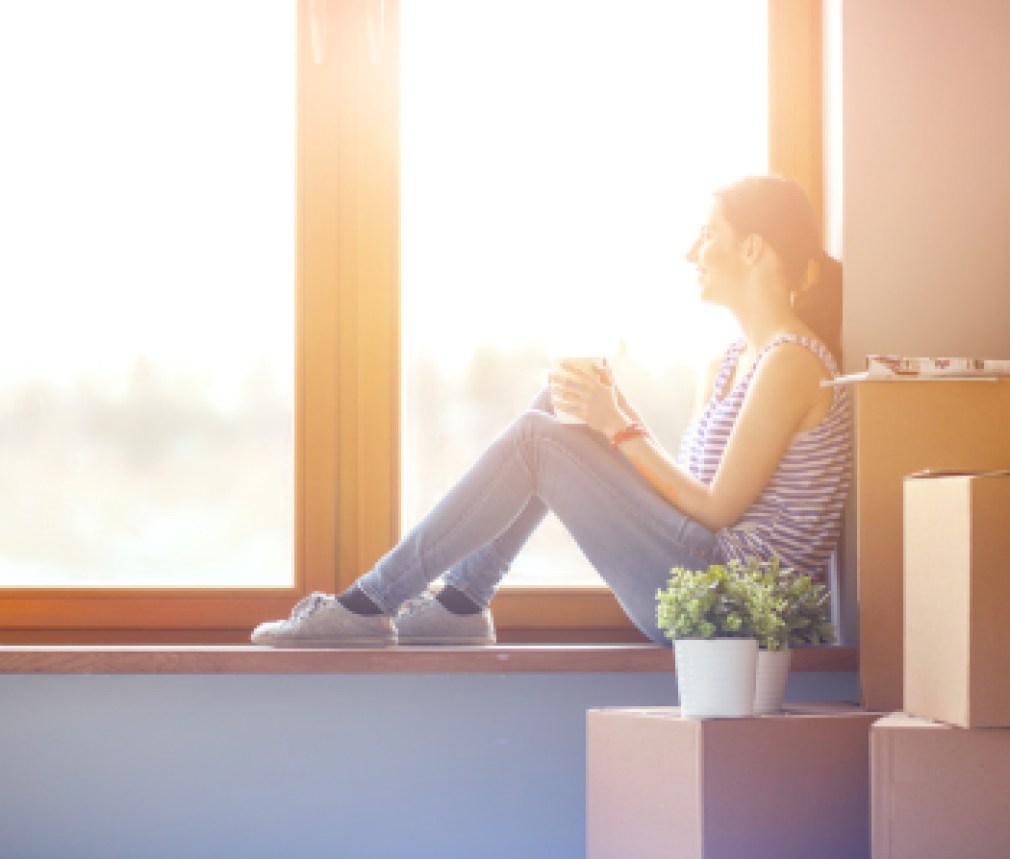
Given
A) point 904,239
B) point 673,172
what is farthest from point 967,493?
point 673,172

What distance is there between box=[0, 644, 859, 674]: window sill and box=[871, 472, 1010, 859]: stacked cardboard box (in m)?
0.57

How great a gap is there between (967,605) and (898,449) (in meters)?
0.40

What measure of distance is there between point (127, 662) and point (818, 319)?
1.20 m

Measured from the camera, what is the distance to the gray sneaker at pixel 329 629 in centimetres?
205

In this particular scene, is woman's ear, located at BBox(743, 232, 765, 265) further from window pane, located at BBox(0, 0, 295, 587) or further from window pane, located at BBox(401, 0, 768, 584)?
window pane, located at BBox(0, 0, 295, 587)

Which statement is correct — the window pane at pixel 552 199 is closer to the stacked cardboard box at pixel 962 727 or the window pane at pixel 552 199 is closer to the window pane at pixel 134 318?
the window pane at pixel 134 318

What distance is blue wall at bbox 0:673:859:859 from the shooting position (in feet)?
7.00

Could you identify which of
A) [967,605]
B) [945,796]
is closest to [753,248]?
[967,605]

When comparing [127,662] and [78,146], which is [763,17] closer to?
[78,146]

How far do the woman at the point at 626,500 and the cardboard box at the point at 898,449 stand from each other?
0.62 feet

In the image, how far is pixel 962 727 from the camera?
4.91 ft

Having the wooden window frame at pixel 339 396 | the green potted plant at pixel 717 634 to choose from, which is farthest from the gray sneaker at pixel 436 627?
the green potted plant at pixel 717 634

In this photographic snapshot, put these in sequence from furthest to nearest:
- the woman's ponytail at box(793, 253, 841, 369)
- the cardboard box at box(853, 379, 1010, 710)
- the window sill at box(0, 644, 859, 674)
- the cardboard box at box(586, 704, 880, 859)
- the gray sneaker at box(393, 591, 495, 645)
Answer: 1. the woman's ponytail at box(793, 253, 841, 369)
2. the gray sneaker at box(393, 591, 495, 645)
3. the window sill at box(0, 644, 859, 674)
4. the cardboard box at box(853, 379, 1010, 710)
5. the cardboard box at box(586, 704, 880, 859)

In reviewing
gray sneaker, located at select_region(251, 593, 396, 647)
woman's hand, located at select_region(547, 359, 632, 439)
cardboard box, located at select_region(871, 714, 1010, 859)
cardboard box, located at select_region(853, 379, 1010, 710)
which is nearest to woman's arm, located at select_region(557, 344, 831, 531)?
woman's hand, located at select_region(547, 359, 632, 439)
